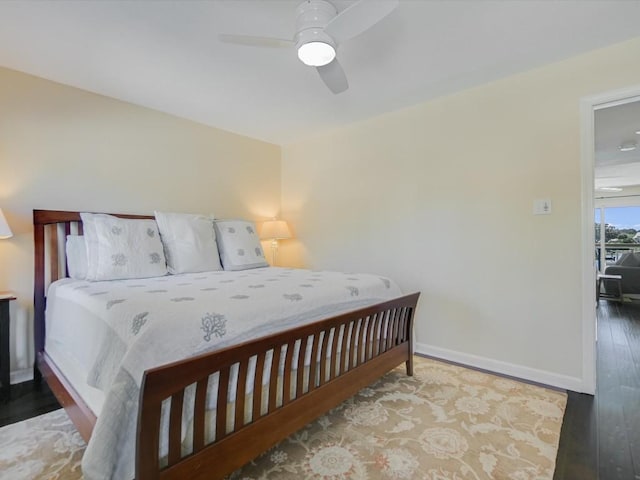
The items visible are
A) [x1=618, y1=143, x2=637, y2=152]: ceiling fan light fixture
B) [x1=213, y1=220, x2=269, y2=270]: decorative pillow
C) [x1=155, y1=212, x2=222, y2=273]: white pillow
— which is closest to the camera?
[x1=155, y1=212, x2=222, y2=273]: white pillow

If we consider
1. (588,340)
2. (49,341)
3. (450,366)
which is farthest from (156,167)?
(588,340)

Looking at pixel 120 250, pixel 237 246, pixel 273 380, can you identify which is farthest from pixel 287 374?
pixel 237 246

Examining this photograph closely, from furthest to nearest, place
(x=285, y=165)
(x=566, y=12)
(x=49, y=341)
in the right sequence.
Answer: (x=285, y=165), (x=49, y=341), (x=566, y=12)

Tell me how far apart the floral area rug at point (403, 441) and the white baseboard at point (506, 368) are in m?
0.15

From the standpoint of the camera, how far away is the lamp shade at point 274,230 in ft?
13.0

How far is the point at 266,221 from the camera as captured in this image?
412cm

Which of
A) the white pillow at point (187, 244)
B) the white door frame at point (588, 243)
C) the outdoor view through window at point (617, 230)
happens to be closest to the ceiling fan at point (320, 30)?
the white pillow at point (187, 244)

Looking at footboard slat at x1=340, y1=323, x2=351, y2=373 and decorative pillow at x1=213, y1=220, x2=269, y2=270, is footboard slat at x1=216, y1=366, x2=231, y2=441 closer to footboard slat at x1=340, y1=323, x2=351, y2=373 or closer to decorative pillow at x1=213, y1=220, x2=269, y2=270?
footboard slat at x1=340, y1=323, x2=351, y2=373

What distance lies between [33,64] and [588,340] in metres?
4.30

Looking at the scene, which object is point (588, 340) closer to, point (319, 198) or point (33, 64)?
point (319, 198)

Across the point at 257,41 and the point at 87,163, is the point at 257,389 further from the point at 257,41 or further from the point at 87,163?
the point at 87,163

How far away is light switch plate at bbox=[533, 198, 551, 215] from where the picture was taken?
2.35 meters

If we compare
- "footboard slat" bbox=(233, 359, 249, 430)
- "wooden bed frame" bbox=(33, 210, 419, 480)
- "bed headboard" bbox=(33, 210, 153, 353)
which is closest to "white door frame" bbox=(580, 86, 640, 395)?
"wooden bed frame" bbox=(33, 210, 419, 480)

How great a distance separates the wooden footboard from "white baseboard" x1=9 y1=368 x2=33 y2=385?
6.93 ft
